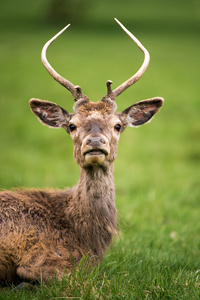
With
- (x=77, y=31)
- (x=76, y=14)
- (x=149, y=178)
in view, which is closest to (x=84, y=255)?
(x=149, y=178)

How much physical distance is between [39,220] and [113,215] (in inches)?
35.0

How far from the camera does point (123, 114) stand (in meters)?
5.79

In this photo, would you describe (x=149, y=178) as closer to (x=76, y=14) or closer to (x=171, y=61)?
(x=171, y=61)

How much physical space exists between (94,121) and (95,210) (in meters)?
1.03

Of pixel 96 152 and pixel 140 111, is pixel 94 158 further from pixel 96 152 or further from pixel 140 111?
pixel 140 111

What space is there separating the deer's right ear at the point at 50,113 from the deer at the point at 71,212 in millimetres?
13

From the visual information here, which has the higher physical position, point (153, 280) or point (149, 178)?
point (149, 178)

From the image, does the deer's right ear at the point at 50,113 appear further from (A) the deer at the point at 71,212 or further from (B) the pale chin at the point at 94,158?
(B) the pale chin at the point at 94,158

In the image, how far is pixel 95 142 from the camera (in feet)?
15.2

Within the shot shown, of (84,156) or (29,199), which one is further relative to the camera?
(29,199)

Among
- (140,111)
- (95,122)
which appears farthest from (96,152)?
(140,111)

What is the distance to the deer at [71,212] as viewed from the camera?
468cm

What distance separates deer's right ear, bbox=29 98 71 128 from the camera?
5.65m

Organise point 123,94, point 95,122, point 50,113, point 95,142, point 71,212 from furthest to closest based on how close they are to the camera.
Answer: point 123,94 < point 50,113 < point 71,212 < point 95,122 < point 95,142
